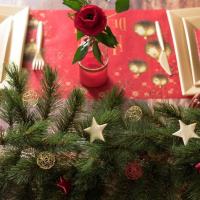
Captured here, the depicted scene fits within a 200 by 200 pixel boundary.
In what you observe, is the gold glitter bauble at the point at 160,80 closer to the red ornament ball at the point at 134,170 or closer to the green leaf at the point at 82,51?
the green leaf at the point at 82,51

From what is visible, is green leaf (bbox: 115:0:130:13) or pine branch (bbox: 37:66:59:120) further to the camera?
green leaf (bbox: 115:0:130:13)

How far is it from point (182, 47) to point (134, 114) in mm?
350

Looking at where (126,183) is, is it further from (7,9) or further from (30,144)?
(7,9)

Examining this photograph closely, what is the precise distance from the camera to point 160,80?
3.46 feet

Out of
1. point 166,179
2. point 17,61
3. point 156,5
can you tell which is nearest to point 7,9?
point 17,61

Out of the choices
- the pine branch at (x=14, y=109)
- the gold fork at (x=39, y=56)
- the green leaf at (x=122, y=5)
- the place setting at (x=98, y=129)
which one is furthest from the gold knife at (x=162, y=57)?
the pine branch at (x=14, y=109)

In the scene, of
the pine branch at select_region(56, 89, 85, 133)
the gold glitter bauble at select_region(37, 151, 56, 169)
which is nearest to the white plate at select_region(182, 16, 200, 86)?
the pine branch at select_region(56, 89, 85, 133)

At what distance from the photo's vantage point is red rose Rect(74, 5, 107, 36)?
0.87 m

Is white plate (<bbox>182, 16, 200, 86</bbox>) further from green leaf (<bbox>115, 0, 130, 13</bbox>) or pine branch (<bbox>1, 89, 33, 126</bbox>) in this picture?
pine branch (<bbox>1, 89, 33, 126</bbox>)

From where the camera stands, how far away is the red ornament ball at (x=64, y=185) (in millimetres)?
754

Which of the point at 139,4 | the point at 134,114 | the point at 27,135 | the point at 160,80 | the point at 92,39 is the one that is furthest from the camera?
the point at 139,4

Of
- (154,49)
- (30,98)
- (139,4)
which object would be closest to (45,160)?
(30,98)

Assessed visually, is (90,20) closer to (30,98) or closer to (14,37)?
(30,98)

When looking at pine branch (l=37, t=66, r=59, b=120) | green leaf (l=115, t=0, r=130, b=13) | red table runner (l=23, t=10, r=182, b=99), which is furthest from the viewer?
red table runner (l=23, t=10, r=182, b=99)
